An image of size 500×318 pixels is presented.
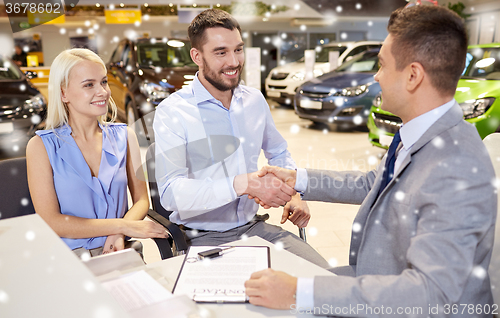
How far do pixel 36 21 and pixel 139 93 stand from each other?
29.0 feet

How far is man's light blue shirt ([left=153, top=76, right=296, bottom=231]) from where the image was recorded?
1757mm

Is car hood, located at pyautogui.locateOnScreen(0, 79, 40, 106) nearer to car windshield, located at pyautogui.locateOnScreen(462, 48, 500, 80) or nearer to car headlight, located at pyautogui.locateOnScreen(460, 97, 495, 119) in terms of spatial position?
car headlight, located at pyautogui.locateOnScreen(460, 97, 495, 119)

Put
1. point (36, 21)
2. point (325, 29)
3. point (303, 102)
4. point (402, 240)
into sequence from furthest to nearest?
point (325, 29), point (36, 21), point (303, 102), point (402, 240)

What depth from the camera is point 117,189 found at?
193cm

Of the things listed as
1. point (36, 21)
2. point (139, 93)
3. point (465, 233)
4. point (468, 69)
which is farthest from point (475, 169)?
point (36, 21)

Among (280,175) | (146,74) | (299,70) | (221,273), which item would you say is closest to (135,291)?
(221,273)

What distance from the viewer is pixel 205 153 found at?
195 centimetres

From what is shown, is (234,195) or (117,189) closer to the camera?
(234,195)

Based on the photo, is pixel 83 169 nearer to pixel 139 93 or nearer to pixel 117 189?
pixel 117 189

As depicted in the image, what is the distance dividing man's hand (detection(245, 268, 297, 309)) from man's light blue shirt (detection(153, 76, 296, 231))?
75 cm

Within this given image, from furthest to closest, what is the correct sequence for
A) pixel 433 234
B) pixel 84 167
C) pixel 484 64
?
pixel 484 64 → pixel 84 167 → pixel 433 234

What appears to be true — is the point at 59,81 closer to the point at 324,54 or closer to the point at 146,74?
the point at 146,74

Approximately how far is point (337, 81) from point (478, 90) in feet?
9.79

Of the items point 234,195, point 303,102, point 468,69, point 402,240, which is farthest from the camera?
point 303,102
